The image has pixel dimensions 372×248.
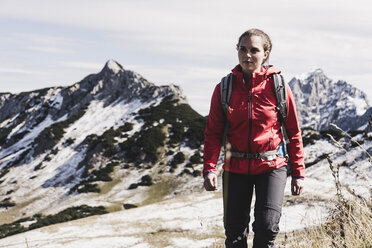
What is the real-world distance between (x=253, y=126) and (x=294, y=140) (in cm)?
62

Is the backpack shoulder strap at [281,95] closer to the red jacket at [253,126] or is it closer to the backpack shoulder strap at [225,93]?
the red jacket at [253,126]

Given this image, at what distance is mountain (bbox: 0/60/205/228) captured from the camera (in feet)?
134

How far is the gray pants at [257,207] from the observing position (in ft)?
11.7

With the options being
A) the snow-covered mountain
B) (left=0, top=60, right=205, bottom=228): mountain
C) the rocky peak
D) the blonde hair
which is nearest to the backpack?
the blonde hair

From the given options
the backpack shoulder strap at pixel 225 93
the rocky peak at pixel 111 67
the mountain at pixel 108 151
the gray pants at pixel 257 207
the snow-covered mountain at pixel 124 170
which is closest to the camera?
the gray pants at pixel 257 207

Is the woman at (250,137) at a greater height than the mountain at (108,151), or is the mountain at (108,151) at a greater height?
the woman at (250,137)

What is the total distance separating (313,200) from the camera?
15594mm

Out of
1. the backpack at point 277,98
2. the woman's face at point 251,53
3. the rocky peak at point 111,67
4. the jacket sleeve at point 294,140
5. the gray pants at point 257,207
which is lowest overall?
the gray pants at point 257,207

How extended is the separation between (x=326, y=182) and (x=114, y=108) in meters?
54.3

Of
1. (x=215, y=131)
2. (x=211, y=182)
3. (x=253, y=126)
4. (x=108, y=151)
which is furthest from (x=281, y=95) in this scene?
(x=108, y=151)

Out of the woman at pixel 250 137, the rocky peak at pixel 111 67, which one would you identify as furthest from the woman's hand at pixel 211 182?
the rocky peak at pixel 111 67

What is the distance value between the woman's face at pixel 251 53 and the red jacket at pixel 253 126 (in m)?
0.13

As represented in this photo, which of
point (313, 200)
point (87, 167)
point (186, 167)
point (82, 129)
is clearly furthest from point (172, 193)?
point (82, 129)

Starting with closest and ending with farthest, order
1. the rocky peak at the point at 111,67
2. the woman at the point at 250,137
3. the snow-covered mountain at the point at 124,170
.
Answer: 1. the woman at the point at 250,137
2. the snow-covered mountain at the point at 124,170
3. the rocky peak at the point at 111,67
